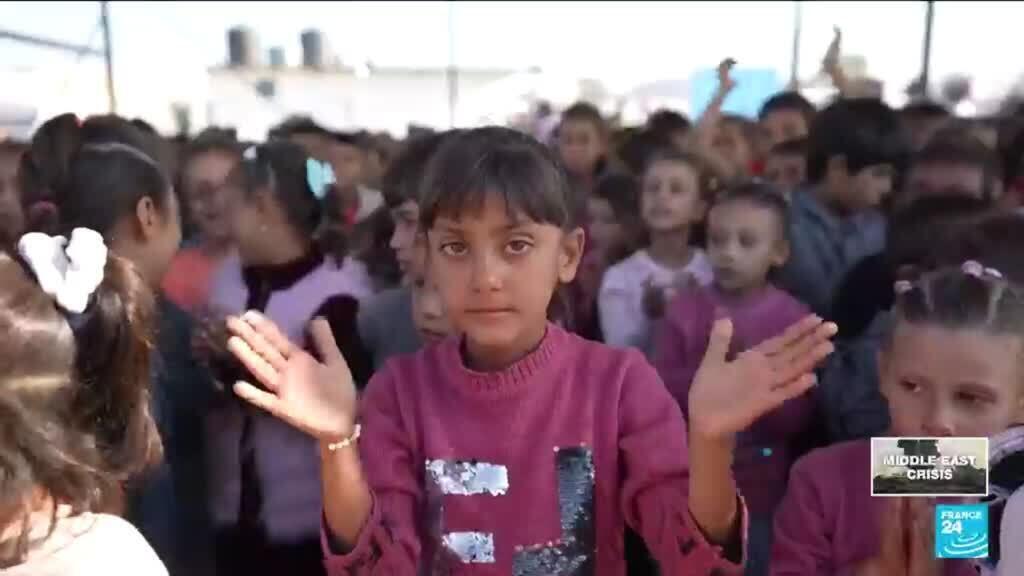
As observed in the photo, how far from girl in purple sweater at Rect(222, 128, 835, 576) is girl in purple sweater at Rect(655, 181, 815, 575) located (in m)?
0.65

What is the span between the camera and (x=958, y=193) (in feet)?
6.77

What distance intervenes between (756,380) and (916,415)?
23cm

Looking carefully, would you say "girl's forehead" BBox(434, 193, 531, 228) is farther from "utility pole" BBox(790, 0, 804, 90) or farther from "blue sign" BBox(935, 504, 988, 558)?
"utility pole" BBox(790, 0, 804, 90)

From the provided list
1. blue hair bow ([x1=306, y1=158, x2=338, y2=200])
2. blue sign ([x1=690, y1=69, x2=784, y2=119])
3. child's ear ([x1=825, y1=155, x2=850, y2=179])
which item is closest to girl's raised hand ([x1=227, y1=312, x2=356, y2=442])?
blue hair bow ([x1=306, y1=158, x2=338, y2=200])

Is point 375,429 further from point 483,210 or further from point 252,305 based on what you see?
point 252,305

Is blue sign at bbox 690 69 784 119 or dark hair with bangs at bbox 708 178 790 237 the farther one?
blue sign at bbox 690 69 784 119

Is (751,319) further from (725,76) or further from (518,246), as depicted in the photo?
(725,76)

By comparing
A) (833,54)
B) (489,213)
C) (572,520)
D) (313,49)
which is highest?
(313,49)

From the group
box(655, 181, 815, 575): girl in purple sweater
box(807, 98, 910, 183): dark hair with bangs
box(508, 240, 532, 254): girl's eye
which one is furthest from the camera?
box(807, 98, 910, 183): dark hair with bangs

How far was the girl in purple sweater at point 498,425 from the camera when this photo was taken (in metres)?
1.07

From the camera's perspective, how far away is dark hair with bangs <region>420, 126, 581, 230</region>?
3.71 feet

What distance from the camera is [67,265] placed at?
3.31ft

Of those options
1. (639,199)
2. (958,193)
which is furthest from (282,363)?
(639,199)

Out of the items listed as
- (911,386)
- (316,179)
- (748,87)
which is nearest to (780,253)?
(316,179)
